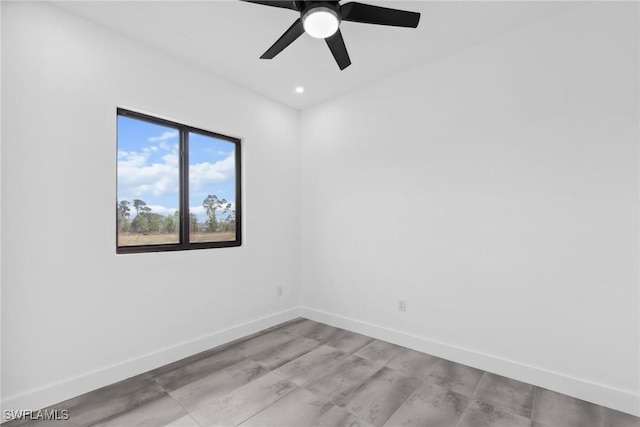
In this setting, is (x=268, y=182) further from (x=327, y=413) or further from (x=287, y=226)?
(x=327, y=413)

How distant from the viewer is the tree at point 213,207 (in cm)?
334

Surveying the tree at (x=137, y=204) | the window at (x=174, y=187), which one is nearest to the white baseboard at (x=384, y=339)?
the window at (x=174, y=187)

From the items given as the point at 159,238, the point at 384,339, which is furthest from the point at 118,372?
the point at 384,339

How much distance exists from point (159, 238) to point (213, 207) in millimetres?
661

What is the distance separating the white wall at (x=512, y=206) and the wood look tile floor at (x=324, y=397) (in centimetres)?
27

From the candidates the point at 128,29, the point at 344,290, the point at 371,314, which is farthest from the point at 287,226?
the point at 128,29

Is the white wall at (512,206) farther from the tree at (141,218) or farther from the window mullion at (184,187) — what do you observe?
the tree at (141,218)

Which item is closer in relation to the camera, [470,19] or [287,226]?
[470,19]

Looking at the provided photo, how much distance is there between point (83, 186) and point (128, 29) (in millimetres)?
1309

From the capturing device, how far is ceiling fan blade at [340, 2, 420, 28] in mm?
1840

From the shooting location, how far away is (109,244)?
246 cm

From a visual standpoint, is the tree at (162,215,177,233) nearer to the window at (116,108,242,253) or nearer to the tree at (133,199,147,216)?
the window at (116,108,242,253)

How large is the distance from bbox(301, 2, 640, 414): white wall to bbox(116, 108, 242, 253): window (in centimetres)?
139

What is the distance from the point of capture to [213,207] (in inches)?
133
